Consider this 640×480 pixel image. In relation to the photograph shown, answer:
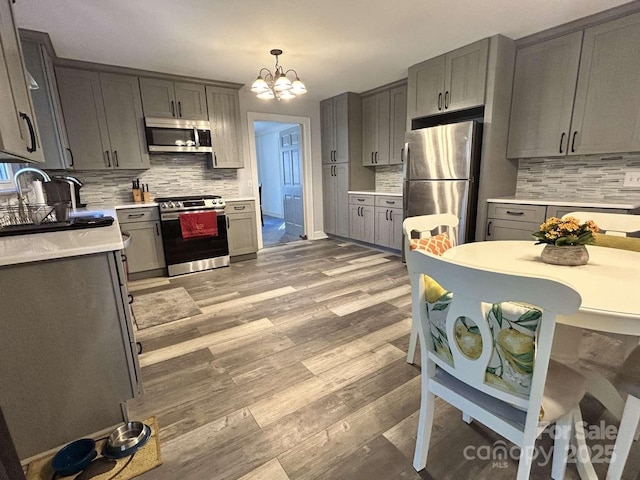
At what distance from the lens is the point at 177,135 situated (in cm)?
383

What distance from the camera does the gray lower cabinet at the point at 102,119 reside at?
130 inches

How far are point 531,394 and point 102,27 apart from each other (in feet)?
12.1

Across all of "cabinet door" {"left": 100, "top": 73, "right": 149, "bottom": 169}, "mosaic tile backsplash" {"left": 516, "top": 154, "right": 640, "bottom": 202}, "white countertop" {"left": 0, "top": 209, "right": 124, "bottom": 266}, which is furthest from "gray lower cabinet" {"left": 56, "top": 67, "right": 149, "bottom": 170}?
"mosaic tile backsplash" {"left": 516, "top": 154, "right": 640, "bottom": 202}

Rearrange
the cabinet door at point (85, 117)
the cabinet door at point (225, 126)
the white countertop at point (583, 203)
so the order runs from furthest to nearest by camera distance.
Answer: the cabinet door at point (225, 126)
the cabinet door at point (85, 117)
the white countertop at point (583, 203)

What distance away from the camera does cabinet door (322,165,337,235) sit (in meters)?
5.32

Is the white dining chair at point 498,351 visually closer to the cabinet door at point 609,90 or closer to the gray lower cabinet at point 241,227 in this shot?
the cabinet door at point 609,90

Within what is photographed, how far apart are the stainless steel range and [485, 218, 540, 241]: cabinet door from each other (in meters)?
3.17

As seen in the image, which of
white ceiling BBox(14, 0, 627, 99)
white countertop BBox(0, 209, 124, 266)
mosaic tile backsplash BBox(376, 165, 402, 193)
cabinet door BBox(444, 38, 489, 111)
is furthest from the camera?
mosaic tile backsplash BBox(376, 165, 402, 193)

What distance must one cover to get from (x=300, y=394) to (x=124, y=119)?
3.71 meters

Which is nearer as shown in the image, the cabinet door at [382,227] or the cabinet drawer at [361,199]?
the cabinet door at [382,227]

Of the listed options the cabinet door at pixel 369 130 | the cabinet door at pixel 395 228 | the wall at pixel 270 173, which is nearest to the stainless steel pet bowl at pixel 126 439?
the cabinet door at pixel 395 228

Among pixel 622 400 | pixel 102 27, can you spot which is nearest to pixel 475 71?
pixel 622 400

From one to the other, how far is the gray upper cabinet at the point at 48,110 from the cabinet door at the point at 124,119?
1.45 ft

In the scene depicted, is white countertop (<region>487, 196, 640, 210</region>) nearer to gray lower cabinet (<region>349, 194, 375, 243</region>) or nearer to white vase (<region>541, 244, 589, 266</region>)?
white vase (<region>541, 244, 589, 266</region>)
